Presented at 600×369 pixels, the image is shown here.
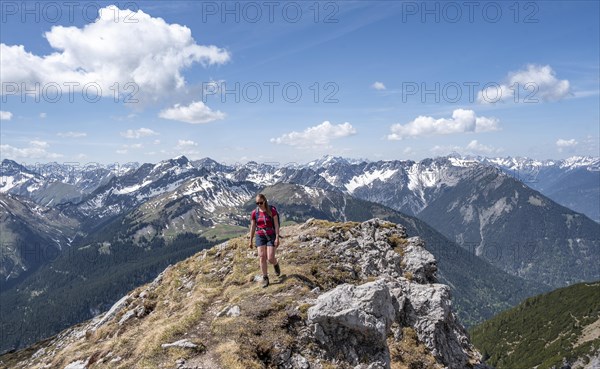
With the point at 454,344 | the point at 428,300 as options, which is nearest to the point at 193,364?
the point at 428,300

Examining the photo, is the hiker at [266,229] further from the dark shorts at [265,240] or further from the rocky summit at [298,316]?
the rocky summit at [298,316]

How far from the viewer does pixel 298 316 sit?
21.8 metres

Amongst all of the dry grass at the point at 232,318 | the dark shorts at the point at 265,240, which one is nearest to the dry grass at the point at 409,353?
the dry grass at the point at 232,318

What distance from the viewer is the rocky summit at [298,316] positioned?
19.6m

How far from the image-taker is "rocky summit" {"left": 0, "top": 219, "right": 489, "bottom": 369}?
19578 millimetres

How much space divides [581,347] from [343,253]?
188 metres

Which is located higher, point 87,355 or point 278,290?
point 278,290

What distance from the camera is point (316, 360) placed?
19891 millimetres

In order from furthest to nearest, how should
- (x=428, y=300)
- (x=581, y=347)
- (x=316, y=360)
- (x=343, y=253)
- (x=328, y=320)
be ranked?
1. (x=581, y=347)
2. (x=343, y=253)
3. (x=428, y=300)
4. (x=328, y=320)
5. (x=316, y=360)

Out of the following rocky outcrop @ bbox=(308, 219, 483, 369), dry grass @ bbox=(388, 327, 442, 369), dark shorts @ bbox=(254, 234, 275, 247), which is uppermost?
dark shorts @ bbox=(254, 234, 275, 247)

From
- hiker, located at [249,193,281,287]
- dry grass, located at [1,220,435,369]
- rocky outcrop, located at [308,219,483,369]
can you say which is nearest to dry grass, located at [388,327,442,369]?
dry grass, located at [1,220,435,369]

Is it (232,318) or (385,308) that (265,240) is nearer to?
(232,318)

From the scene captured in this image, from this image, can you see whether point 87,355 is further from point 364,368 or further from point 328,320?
point 364,368

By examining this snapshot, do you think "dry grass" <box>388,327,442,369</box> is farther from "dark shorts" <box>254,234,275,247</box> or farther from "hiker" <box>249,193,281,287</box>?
"dark shorts" <box>254,234,275,247</box>
